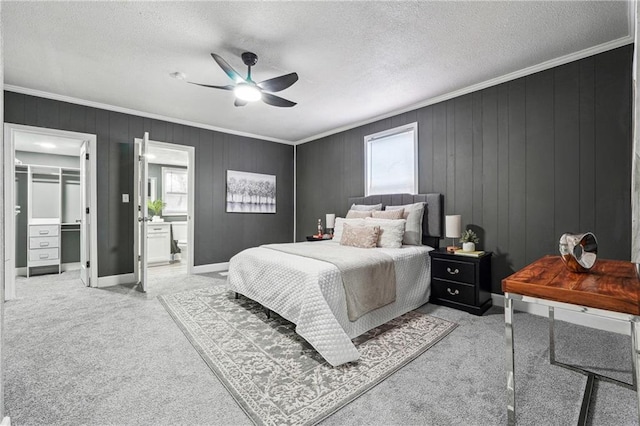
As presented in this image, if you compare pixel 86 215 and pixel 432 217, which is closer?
pixel 432 217

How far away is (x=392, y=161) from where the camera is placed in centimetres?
439

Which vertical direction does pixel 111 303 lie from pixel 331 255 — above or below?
below

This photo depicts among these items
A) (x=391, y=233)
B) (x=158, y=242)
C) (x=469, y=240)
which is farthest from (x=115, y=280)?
(x=469, y=240)

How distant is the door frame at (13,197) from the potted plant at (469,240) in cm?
492

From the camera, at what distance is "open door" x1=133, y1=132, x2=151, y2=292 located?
3820mm

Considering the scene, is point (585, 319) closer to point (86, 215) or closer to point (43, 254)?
point (86, 215)

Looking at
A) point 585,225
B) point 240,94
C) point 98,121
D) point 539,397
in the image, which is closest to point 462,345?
point 539,397

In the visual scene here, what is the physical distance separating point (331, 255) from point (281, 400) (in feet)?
4.32

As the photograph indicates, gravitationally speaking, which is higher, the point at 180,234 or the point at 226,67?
the point at 226,67

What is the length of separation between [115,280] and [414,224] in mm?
4378

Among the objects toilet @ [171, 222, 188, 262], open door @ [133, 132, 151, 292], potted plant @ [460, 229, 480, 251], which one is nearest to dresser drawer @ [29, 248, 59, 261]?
open door @ [133, 132, 151, 292]

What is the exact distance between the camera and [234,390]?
1740mm

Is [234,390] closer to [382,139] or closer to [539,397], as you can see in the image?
[539,397]

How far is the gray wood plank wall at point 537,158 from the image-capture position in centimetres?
257
